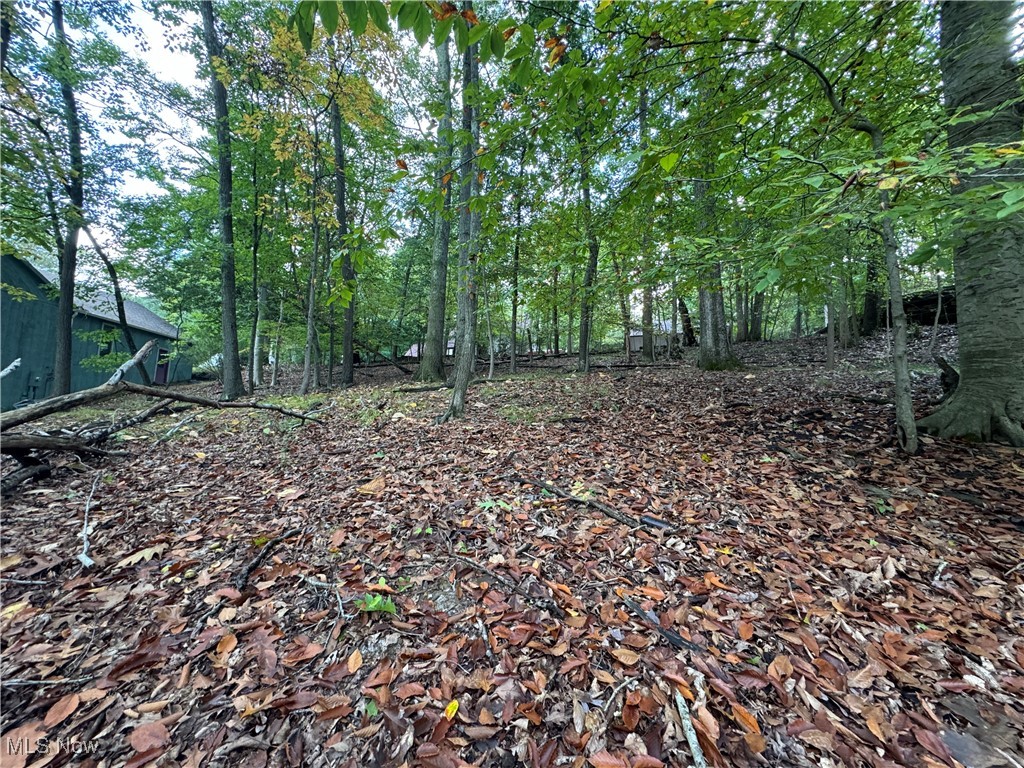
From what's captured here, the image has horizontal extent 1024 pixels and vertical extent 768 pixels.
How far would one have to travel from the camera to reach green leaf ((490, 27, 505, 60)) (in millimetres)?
1490

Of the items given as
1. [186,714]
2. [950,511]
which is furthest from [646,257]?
[186,714]

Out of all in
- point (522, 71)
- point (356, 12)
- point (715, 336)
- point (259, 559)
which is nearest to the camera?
point (356, 12)

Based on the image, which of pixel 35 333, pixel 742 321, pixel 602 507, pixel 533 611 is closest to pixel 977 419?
pixel 602 507

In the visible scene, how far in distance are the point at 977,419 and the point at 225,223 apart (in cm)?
1471

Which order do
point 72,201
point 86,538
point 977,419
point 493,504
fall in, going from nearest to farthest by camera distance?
point 86,538, point 493,504, point 977,419, point 72,201

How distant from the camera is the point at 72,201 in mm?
10664

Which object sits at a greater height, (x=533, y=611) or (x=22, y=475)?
(x=22, y=475)

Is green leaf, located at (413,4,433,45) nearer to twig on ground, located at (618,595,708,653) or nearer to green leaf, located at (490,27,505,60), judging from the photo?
green leaf, located at (490,27,505,60)

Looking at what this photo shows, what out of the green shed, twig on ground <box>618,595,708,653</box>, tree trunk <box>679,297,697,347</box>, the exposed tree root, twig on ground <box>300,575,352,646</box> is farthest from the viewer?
tree trunk <box>679,297,697,347</box>

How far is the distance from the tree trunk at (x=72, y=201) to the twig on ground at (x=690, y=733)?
578 inches

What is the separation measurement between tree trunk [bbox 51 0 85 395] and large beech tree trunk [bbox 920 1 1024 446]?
1596 cm

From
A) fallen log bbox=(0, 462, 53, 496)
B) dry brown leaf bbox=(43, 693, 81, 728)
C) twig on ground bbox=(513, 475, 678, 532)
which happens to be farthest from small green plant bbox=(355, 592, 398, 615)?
fallen log bbox=(0, 462, 53, 496)

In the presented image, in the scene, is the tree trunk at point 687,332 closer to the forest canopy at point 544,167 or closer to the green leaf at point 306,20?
the forest canopy at point 544,167

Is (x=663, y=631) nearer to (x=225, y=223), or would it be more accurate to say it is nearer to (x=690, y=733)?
(x=690, y=733)
